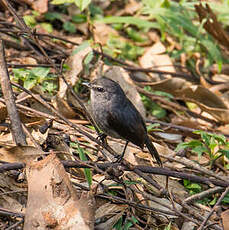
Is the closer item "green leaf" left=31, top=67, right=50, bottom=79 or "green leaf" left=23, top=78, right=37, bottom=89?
"green leaf" left=23, top=78, right=37, bottom=89

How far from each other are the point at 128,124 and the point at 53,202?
65.7 inches

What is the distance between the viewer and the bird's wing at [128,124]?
4.98 metres

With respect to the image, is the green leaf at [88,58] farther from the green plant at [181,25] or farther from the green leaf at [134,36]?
the green leaf at [134,36]

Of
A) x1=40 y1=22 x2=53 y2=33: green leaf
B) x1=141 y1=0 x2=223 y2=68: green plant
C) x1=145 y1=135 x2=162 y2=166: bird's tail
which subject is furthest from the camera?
x1=40 y1=22 x2=53 y2=33: green leaf

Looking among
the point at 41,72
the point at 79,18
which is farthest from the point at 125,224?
the point at 79,18

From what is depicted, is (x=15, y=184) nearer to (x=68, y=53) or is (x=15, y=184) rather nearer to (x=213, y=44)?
(x=68, y=53)

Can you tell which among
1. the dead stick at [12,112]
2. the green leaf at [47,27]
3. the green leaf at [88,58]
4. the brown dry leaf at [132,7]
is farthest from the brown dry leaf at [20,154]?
the brown dry leaf at [132,7]

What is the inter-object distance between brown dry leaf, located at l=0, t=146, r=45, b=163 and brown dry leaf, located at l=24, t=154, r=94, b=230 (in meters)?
0.37

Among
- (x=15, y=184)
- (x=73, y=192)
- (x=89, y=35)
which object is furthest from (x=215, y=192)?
(x=89, y=35)

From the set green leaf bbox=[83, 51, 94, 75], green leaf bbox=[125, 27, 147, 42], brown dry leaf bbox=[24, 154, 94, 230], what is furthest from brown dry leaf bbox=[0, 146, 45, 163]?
green leaf bbox=[125, 27, 147, 42]

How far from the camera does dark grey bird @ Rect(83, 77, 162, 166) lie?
502cm

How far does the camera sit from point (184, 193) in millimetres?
4980

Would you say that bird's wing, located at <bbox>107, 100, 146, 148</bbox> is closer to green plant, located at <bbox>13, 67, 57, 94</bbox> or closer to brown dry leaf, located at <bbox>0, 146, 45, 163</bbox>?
brown dry leaf, located at <bbox>0, 146, 45, 163</bbox>

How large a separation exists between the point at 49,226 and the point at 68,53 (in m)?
3.95
